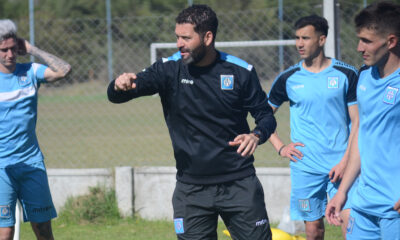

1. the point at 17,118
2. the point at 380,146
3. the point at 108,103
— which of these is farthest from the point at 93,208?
the point at 108,103

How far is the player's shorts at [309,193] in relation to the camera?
545 cm

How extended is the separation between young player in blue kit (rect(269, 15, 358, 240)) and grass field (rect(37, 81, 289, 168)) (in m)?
2.89

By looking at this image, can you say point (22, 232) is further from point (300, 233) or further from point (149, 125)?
point (149, 125)

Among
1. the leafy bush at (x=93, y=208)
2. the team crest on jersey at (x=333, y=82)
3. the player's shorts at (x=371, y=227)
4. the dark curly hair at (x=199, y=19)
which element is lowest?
the leafy bush at (x=93, y=208)

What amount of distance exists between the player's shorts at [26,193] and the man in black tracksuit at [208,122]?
5.40ft

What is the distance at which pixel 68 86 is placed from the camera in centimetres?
1523

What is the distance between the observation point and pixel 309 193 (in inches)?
216

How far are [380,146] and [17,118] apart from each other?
10.1 ft

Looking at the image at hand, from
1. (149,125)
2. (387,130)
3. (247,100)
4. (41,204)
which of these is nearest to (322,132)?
(247,100)

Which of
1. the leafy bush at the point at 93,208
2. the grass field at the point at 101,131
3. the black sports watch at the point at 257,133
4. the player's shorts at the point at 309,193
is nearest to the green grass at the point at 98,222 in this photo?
the leafy bush at the point at 93,208

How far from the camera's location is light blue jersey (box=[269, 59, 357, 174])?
17.5ft

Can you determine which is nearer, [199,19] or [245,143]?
[245,143]

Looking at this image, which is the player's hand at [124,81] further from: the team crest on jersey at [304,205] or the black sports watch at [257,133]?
the team crest on jersey at [304,205]

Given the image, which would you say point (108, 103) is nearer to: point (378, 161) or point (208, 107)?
point (208, 107)
